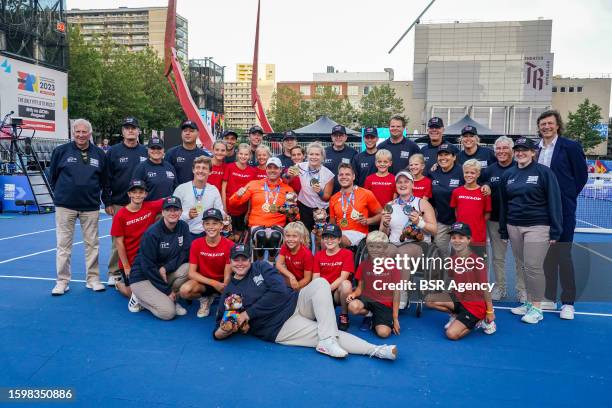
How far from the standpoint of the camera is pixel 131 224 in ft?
19.1

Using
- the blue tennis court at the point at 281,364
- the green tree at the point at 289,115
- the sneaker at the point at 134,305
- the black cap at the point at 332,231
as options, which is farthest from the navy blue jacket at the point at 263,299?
the green tree at the point at 289,115

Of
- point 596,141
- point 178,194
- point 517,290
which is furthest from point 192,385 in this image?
point 596,141

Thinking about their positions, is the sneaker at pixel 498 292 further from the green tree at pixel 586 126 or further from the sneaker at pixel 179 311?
the green tree at pixel 586 126

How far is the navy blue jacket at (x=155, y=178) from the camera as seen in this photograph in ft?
19.9

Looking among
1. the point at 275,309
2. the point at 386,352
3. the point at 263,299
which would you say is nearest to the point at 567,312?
the point at 386,352

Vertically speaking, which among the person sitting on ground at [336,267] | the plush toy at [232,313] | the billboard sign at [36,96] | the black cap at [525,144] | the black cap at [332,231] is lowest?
the plush toy at [232,313]

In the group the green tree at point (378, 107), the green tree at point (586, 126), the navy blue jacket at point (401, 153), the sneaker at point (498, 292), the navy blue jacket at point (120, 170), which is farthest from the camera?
the green tree at point (586, 126)

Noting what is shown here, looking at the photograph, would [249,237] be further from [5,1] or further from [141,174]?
[5,1]

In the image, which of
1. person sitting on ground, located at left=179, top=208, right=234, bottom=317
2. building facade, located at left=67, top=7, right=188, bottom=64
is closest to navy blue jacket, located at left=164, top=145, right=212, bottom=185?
person sitting on ground, located at left=179, top=208, right=234, bottom=317

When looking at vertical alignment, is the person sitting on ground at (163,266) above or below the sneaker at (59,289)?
above

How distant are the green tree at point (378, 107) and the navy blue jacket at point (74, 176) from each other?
162 ft

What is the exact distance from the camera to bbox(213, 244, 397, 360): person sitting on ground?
4441 millimetres

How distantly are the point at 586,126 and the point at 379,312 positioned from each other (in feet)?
202

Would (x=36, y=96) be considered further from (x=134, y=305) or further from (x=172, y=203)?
(x=172, y=203)
